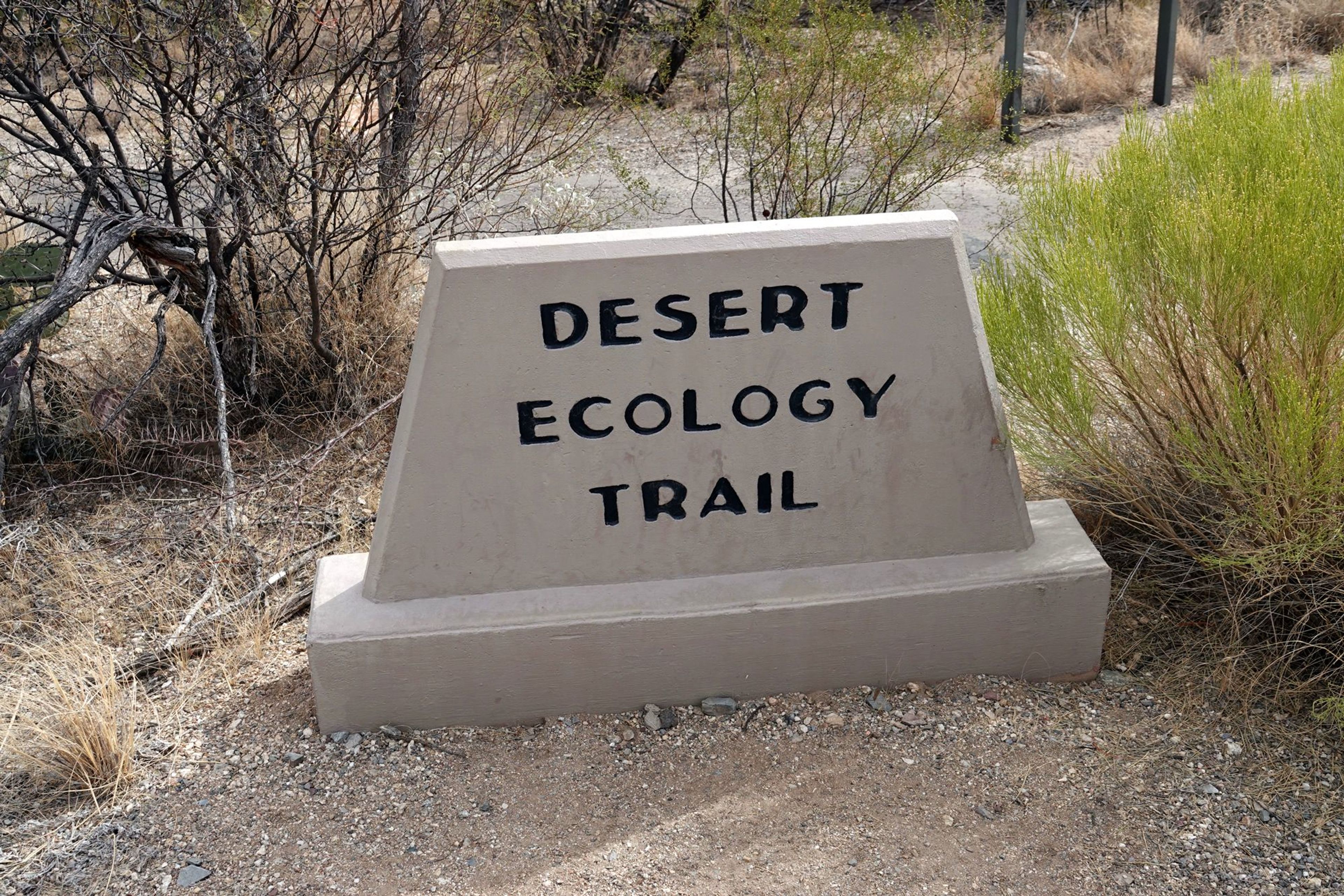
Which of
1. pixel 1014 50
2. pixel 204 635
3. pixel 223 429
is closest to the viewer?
pixel 204 635

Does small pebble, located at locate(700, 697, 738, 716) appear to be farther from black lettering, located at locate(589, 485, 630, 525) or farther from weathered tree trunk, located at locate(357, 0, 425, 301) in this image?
weathered tree trunk, located at locate(357, 0, 425, 301)

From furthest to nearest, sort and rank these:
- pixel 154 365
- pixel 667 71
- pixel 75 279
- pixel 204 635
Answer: pixel 667 71 → pixel 154 365 → pixel 75 279 → pixel 204 635

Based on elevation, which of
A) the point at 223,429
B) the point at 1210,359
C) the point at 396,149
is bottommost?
the point at 223,429

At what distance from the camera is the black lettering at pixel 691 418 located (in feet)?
9.98

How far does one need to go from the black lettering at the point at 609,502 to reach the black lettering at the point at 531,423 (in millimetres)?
176

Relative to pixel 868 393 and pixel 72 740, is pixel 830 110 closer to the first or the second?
pixel 868 393

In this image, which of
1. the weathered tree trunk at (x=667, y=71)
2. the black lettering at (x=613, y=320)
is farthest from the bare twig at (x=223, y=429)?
the weathered tree trunk at (x=667, y=71)

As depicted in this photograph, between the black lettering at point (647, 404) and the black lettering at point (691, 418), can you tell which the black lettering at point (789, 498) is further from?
the black lettering at point (647, 404)

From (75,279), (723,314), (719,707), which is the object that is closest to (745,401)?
(723,314)

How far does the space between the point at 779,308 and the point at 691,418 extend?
1.13 feet

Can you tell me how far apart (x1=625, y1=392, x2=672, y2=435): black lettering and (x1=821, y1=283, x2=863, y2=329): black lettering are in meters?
0.44

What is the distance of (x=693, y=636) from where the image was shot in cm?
320

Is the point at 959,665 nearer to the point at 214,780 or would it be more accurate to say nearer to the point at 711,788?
the point at 711,788

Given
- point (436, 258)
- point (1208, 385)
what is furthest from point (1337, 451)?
point (436, 258)
